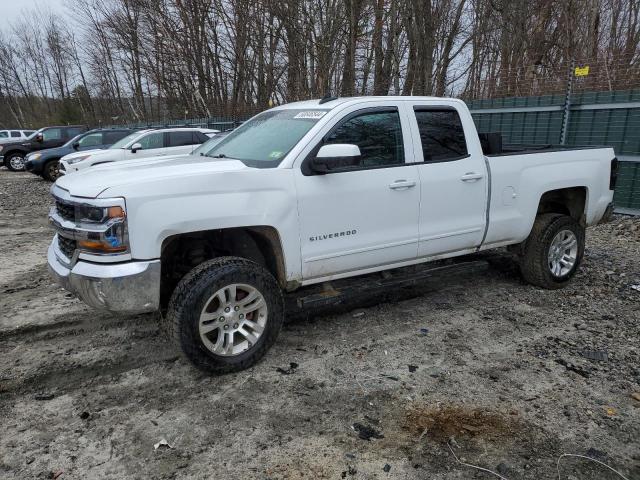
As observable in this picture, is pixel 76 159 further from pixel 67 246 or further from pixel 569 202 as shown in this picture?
pixel 569 202

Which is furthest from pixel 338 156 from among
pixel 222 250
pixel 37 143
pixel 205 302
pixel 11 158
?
pixel 11 158

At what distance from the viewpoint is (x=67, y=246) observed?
11.6ft

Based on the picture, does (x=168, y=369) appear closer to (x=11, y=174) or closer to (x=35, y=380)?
(x=35, y=380)

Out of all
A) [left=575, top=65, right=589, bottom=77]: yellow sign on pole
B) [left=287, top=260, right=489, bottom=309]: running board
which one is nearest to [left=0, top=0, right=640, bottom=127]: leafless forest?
[left=575, top=65, right=589, bottom=77]: yellow sign on pole

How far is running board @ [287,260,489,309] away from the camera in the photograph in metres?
4.05

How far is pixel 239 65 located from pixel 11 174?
10.2 metres

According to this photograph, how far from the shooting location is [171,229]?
3.23m

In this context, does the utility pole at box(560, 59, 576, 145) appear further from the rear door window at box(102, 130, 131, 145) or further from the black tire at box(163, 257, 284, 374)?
the rear door window at box(102, 130, 131, 145)

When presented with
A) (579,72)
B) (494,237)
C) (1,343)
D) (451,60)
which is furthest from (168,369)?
(451,60)

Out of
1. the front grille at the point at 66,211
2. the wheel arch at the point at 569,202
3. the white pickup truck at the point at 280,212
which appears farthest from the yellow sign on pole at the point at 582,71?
the front grille at the point at 66,211

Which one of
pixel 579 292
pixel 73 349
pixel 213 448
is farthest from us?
pixel 579 292

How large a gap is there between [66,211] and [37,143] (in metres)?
19.4

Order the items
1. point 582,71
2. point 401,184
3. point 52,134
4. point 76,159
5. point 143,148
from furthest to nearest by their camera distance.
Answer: point 52,134 < point 76,159 < point 143,148 < point 582,71 < point 401,184

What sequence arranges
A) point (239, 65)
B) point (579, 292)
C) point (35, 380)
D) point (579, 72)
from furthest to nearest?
point (239, 65), point (579, 72), point (579, 292), point (35, 380)
